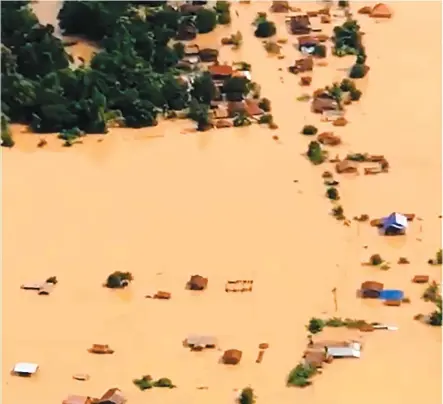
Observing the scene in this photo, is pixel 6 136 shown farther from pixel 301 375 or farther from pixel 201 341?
pixel 301 375

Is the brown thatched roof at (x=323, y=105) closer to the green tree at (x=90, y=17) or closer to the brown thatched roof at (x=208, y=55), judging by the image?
the brown thatched roof at (x=208, y=55)

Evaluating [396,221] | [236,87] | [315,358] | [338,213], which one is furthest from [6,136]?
[315,358]

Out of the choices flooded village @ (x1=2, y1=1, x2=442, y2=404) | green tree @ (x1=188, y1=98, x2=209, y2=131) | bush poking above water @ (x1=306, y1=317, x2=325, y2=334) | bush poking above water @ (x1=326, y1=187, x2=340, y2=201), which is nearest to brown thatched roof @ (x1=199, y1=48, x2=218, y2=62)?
flooded village @ (x1=2, y1=1, x2=442, y2=404)

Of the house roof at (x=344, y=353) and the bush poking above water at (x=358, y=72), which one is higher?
the bush poking above water at (x=358, y=72)

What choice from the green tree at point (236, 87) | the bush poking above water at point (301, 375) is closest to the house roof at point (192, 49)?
the green tree at point (236, 87)

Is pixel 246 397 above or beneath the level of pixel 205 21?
beneath

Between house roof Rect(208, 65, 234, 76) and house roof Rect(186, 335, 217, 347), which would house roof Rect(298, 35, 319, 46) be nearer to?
house roof Rect(208, 65, 234, 76)
